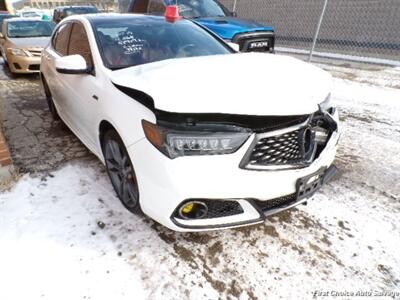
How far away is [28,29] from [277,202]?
9555mm

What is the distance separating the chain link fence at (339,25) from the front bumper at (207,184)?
7648 millimetres

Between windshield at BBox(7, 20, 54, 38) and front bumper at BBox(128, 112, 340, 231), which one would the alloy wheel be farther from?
windshield at BBox(7, 20, 54, 38)

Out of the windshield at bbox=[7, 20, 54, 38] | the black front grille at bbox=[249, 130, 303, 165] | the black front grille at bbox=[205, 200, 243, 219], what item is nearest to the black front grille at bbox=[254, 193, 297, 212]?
the black front grille at bbox=[205, 200, 243, 219]

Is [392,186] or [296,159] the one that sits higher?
[296,159]

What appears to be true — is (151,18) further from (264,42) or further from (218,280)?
(264,42)

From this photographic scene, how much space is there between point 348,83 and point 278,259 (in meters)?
5.92

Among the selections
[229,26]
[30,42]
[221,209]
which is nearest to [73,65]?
[221,209]

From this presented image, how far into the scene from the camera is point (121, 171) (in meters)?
2.60

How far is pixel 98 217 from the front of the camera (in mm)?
2619

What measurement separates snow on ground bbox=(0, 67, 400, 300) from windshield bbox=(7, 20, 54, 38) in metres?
7.36

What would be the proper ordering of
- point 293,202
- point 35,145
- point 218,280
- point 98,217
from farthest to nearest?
point 35,145 < point 98,217 < point 293,202 < point 218,280

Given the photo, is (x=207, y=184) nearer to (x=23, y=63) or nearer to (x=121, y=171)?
(x=121, y=171)

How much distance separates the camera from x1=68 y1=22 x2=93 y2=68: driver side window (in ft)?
9.79

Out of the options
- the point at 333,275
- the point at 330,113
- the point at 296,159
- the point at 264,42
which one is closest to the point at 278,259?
the point at 333,275
